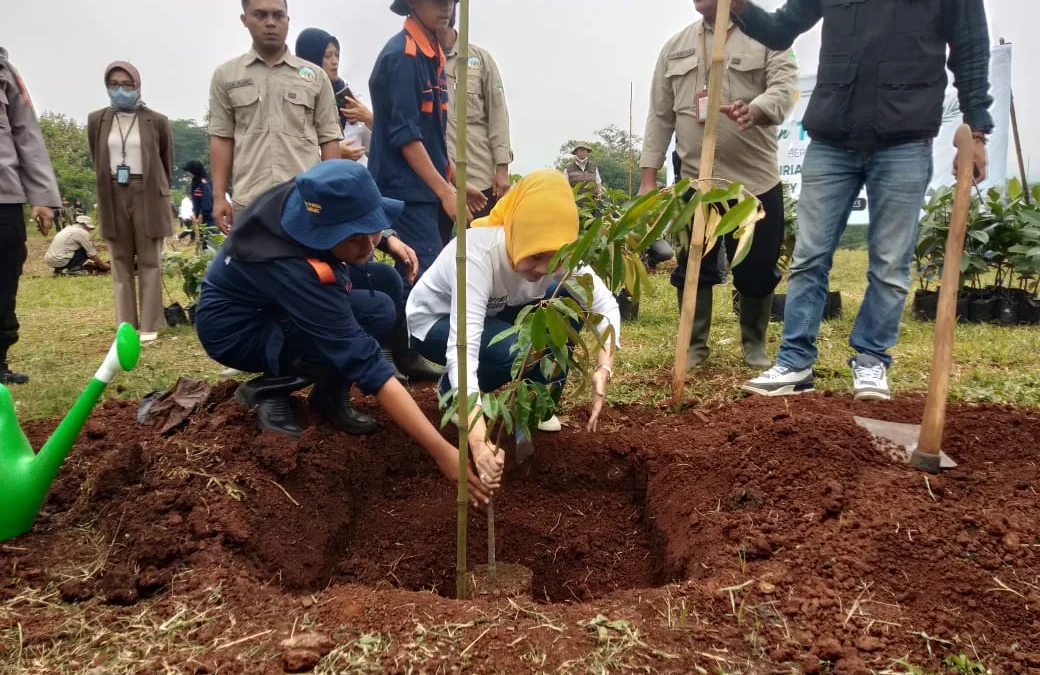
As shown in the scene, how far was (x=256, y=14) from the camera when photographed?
342cm

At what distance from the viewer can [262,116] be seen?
3.53 m

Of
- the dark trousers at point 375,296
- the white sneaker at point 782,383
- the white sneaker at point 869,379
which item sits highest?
the dark trousers at point 375,296

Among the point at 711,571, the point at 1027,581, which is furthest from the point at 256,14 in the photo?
the point at 1027,581

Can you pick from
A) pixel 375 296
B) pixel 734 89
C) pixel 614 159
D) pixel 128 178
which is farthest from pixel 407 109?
pixel 614 159

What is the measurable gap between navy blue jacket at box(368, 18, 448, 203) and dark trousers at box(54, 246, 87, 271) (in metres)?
8.46

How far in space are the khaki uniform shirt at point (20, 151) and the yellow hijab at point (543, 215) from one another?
2827mm

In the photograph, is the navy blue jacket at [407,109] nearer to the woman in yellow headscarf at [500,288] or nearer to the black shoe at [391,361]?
the black shoe at [391,361]

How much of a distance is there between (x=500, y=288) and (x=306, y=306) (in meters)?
0.62

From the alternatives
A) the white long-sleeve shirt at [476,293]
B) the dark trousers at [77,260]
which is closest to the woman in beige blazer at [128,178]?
the white long-sleeve shirt at [476,293]

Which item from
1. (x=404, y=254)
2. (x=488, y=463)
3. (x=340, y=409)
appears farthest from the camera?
(x=404, y=254)

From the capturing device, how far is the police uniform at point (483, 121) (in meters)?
3.68

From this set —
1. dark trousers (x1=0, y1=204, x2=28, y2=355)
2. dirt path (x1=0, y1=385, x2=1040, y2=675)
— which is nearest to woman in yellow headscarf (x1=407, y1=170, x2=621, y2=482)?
dirt path (x1=0, y1=385, x2=1040, y2=675)

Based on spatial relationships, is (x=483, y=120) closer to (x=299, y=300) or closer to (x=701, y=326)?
(x=701, y=326)

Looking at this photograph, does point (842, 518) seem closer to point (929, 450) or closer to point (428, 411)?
point (929, 450)
